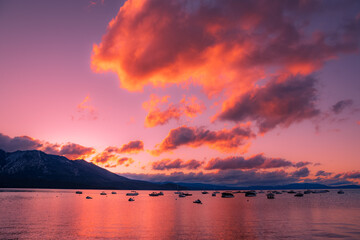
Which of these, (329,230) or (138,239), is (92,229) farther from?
(329,230)

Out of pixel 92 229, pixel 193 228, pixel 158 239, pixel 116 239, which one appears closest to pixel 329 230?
pixel 193 228

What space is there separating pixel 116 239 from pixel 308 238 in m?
31.2

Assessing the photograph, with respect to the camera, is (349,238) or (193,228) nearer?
(349,238)

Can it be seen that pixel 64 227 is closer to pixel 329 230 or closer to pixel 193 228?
pixel 193 228

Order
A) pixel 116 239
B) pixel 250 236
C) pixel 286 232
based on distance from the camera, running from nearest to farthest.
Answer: pixel 116 239
pixel 250 236
pixel 286 232

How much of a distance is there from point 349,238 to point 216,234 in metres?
21.5

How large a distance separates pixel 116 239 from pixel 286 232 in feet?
101

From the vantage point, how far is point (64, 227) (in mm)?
53875

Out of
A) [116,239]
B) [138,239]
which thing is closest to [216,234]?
[138,239]

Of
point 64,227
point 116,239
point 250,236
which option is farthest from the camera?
point 64,227

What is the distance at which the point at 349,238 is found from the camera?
4334 cm

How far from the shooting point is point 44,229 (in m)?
51.0

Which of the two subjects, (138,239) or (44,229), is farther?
(44,229)

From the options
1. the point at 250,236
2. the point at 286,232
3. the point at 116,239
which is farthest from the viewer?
the point at 286,232
